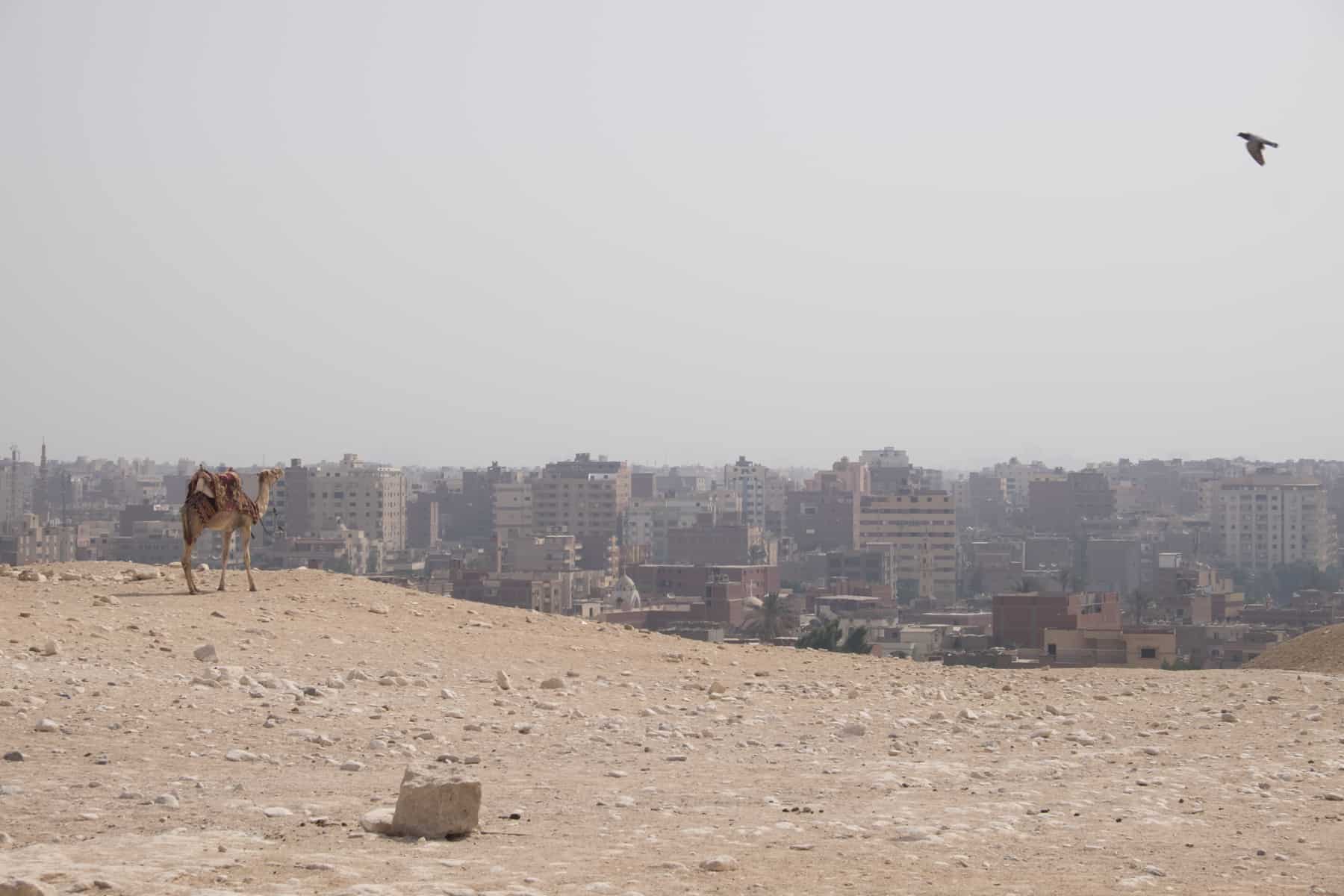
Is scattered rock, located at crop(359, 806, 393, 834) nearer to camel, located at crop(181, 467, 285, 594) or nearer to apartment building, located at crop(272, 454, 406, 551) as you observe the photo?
camel, located at crop(181, 467, 285, 594)

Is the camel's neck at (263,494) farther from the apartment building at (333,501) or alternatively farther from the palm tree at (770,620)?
the apartment building at (333,501)

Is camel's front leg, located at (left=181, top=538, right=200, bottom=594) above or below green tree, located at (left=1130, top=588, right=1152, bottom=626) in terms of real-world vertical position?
above

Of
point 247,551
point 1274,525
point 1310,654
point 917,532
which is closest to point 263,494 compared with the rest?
point 247,551

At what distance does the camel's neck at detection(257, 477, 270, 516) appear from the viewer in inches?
795

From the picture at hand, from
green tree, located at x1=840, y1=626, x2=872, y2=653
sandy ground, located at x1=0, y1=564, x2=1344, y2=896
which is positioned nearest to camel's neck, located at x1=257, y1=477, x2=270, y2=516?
sandy ground, located at x1=0, y1=564, x2=1344, y2=896

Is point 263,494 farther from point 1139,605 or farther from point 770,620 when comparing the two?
point 1139,605

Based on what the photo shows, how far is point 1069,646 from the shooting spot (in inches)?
1956

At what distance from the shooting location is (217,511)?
761 inches

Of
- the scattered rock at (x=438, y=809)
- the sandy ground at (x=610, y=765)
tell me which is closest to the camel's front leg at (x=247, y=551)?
the sandy ground at (x=610, y=765)

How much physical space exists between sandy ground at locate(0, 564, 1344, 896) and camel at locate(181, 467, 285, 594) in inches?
28.9

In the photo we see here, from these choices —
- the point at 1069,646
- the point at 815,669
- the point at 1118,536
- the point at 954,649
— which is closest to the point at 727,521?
the point at 1118,536

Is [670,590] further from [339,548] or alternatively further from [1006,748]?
[1006,748]

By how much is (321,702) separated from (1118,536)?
175624mm

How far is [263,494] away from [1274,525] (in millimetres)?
Result: 180869
